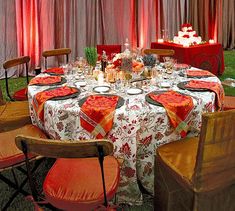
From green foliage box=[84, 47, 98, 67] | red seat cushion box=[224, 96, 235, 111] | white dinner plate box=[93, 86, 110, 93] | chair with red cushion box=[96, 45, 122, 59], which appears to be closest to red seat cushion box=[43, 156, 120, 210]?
white dinner plate box=[93, 86, 110, 93]

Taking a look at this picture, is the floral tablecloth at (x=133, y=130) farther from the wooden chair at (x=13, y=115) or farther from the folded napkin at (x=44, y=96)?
the wooden chair at (x=13, y=115)

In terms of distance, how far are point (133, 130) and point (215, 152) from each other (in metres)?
0.56

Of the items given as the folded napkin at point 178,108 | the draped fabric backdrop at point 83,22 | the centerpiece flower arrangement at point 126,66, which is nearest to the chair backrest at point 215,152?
the folded napkin at point 178,108

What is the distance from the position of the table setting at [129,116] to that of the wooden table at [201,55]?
9.48ft

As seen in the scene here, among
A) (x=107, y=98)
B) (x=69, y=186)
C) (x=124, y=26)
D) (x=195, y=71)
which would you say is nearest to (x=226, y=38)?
(x=124, y=26)

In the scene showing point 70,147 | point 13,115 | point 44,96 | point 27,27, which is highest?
point 27,27

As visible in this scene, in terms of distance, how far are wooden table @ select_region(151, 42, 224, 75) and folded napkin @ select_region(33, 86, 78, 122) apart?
3.30 metres

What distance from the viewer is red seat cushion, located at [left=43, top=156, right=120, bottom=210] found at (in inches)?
70.9

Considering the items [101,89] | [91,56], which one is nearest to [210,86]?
[101,89]

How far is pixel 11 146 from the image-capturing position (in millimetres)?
2379

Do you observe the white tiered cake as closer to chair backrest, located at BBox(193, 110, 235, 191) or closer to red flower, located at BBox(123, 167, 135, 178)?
red flower, located at BBox(123, 167, 135, 178)

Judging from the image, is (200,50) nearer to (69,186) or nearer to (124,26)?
(124,26)

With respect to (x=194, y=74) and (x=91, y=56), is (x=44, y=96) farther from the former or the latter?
(x=194, y=74)

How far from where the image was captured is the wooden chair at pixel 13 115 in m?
2.75
